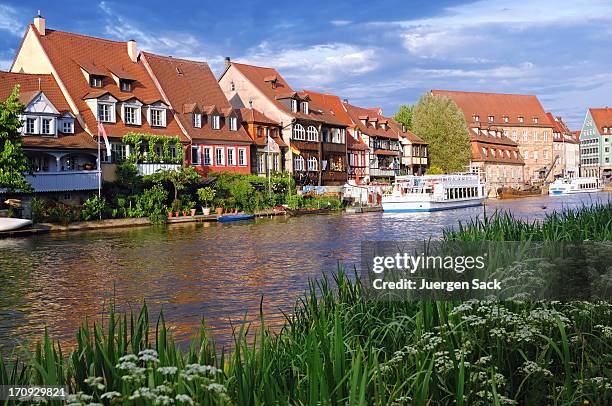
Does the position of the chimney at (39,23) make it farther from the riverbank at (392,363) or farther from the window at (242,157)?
the riverbank at (392,363)

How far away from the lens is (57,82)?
5003cm

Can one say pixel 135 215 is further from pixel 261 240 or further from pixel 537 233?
pixel 537 233

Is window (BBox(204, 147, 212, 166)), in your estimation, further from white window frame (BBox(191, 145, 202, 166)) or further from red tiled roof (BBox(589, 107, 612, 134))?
red tiled roof (BBox(589, 107, 612, 134))

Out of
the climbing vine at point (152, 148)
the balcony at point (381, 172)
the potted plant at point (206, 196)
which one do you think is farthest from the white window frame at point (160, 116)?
the balcony at point (381, 172)

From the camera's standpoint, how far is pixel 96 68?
52.9 m

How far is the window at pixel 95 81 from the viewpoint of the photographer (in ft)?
169

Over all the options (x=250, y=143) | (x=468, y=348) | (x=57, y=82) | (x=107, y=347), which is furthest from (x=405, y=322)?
(x=250, y=143)

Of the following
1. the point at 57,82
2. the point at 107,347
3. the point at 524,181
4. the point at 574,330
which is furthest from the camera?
the point at 524,181

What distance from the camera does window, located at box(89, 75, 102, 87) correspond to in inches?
2031

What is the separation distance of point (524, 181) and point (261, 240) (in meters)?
99.8

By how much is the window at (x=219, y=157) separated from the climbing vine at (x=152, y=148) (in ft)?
17.2

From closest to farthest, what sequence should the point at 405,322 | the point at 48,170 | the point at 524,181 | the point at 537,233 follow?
the point at 405,322, the point at 537,233, the point at 48,170, the point at 524,181

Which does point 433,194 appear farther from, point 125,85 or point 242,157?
point 125,85

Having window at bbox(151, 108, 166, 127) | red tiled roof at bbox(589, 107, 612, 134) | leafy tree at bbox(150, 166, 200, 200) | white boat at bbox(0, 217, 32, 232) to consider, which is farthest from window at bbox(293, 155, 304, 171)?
red tiled roof at bbox(589, 107, 612, 134)
